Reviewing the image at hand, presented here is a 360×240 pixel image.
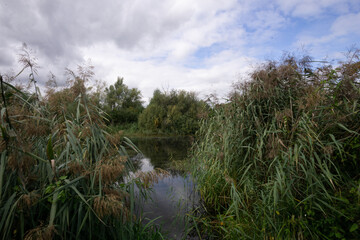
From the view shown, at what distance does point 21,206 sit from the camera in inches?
59.4

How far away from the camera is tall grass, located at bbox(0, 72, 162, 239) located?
59.4 inches

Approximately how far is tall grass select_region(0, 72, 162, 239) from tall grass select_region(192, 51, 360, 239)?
147 centimetres

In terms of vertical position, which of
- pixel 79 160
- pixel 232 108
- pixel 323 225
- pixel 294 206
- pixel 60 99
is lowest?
pixel 323 225


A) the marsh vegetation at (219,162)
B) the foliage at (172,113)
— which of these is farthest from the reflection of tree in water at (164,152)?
the foliage at (172,113)

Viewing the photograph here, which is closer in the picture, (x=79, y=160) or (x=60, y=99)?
(x=79, y=160)

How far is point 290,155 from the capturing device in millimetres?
2182

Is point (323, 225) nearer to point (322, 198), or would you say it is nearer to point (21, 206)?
point (322, 198)

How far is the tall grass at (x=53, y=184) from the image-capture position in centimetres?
151

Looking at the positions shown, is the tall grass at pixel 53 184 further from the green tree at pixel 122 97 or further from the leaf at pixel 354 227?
the green tree at pixel 122 97

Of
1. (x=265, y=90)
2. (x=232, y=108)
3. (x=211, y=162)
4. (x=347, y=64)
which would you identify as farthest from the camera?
(x=211, y=162)

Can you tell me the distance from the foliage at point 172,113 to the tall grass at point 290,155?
13771 millimetres

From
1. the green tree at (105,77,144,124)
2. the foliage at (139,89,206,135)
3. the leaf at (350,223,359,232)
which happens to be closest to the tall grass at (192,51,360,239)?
the leaf at (350,223,359,232)

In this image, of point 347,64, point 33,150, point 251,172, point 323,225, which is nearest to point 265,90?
point 347,64

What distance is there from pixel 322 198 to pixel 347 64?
165cm
